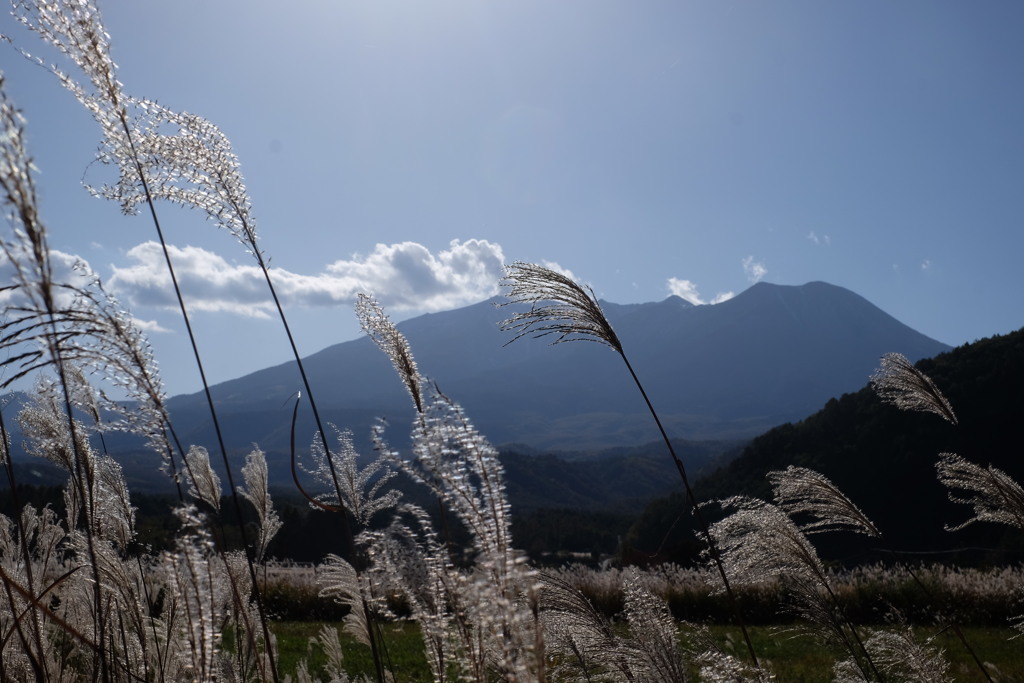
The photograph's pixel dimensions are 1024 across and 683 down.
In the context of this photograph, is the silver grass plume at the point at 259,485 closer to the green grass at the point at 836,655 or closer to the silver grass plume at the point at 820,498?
the silver grass plume at the point at 820,498

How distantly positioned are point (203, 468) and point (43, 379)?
94cm

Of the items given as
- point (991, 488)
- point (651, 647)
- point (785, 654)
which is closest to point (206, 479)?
point (651, 647)

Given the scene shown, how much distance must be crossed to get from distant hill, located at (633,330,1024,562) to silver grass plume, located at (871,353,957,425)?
23686 mm

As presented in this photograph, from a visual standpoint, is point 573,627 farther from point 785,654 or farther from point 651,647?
point 785,654

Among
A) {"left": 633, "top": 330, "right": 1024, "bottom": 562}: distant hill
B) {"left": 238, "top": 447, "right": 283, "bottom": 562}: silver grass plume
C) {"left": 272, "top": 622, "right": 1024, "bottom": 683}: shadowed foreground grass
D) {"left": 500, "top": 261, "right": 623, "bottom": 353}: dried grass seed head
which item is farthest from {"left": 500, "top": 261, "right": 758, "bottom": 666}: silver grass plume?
{"left": 633, "top": 330, "right": 1024, "bottom": 562}: distant hill

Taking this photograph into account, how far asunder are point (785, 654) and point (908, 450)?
2426 centimetres

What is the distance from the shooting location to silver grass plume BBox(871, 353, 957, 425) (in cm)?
387

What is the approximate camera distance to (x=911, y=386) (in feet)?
12.8

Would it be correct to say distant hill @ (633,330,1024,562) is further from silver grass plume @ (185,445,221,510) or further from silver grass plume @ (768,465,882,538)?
silver grass plume @ (185,445,221,510)

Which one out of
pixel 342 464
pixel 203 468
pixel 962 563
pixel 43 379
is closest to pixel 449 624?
pixel 342 464

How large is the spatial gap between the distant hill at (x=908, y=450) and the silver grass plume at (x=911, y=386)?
23686 mm

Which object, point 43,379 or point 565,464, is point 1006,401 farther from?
point 565,464

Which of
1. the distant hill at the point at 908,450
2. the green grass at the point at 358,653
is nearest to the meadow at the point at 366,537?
the green grass at the point at 358,653

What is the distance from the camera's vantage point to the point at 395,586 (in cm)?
242
